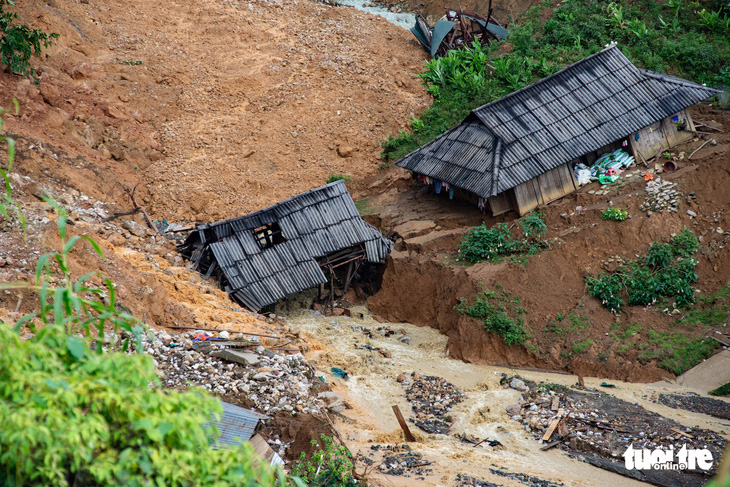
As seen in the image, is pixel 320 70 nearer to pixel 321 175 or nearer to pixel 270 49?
pixel 270 49

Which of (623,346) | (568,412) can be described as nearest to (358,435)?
(568,412)

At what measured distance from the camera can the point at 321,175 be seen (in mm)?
A: 24359

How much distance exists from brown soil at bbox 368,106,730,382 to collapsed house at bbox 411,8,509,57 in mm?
10447

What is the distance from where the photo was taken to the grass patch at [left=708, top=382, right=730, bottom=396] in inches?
545

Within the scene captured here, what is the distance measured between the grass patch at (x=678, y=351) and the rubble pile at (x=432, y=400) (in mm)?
4355

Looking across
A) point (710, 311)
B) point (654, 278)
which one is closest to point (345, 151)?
point (654, 278)

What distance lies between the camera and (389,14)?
115ft

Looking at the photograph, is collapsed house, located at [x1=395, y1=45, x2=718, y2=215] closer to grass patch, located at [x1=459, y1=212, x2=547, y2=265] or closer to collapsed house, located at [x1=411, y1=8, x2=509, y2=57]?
grass patch, located at [x1=459, y1=212, x2=547, y2=265]

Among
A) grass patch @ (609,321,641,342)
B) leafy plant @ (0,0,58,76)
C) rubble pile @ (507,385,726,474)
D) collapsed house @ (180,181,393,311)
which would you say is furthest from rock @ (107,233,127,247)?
grass patch @ (609,321,641,342)

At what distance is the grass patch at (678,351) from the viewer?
14875 millimetres

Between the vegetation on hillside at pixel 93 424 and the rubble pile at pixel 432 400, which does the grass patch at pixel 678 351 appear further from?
the vegetation on hillside at pixel 93 424

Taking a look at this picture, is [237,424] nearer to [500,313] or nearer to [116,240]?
[500,313]

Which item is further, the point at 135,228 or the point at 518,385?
the point at 135,228

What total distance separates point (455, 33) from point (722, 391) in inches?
760
